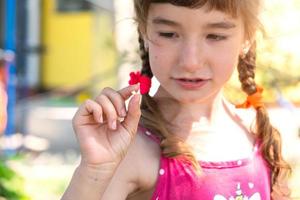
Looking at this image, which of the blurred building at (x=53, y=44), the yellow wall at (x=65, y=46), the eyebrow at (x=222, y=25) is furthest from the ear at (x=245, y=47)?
the yellow wall at (x=65, y=46)

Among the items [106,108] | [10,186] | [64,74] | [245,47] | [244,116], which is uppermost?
[245,47]

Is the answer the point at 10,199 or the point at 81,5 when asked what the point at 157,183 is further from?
the point at 81,5

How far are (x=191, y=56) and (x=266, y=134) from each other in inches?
16.8

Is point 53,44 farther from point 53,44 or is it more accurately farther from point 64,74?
point 64,74

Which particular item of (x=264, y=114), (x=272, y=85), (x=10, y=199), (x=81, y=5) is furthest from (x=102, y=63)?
(x=264, y=114)

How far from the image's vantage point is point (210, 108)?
1.84 m

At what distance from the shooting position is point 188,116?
178cm

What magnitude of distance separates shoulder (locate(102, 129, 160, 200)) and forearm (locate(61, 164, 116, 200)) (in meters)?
0.06

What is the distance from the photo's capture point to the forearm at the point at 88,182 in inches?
58.4

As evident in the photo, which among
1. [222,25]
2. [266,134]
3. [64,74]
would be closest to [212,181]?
[266,134]

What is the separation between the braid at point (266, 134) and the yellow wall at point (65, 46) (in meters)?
7.06

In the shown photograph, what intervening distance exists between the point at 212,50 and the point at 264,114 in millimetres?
398

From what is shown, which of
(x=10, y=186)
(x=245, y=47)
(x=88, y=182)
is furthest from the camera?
(x=10, y=186)

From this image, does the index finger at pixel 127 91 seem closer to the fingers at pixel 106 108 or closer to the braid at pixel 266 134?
the fingers at pixel 106 108
